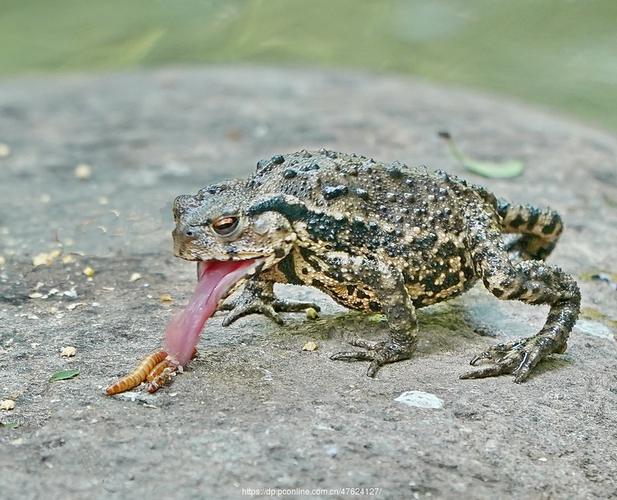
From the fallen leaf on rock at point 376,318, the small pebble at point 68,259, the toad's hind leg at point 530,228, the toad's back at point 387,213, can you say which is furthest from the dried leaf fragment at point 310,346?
the small pebble at point 68,259

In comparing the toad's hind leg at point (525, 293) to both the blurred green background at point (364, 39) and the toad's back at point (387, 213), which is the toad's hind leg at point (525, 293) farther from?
the blurred green background at point (364, 39)

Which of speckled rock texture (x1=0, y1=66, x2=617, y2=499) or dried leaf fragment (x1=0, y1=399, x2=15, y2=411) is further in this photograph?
dried leaf fragment (x1=0, y1=399, x2=15, y2=411)

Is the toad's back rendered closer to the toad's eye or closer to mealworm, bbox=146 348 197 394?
the toad's eye

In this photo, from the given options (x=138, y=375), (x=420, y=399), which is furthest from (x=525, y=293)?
(x=138, y=375)

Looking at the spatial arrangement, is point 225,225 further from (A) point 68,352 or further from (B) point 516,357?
(B) point 516,357

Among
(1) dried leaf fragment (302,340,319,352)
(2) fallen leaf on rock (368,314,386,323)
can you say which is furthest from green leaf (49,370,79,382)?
(2) fallen leaf on rock (368,314,386,323)

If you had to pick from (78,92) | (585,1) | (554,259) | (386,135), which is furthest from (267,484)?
(585,1)
